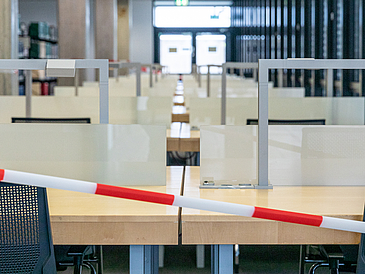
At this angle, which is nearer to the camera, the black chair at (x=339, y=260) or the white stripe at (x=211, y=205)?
the white stripe at (x=211, y=205)

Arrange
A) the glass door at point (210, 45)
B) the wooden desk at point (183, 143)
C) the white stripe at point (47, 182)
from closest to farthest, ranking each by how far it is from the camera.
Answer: the white stripe at point (47, 182), the wooden desk at point (183, 143), the glass door at point (210, 45)

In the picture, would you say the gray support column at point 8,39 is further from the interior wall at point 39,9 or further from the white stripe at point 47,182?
the interior wall at point 39,9

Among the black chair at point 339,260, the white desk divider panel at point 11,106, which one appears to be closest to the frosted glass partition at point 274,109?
the white desk divider panel at point 11,106

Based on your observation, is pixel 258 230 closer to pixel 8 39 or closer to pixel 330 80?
pixel 330 80

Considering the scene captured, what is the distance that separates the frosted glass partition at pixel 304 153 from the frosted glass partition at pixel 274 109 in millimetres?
1981

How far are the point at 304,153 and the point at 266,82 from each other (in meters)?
0.32

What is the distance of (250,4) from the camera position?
54.7ft

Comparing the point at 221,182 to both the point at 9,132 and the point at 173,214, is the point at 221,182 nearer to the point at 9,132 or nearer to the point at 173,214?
the point at 173,214

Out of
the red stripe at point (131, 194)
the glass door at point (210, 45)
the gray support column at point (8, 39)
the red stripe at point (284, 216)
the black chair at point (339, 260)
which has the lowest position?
the black chair at point (339, 260)

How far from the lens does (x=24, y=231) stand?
1184 mm

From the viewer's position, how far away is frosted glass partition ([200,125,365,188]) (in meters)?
1.79

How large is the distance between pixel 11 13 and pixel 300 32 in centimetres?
597

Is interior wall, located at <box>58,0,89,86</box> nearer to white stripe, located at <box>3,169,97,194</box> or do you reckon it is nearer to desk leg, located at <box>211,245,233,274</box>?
desk leg, located at <box>211,245,233,274</box>

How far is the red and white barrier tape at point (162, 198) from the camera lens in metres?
1.01
